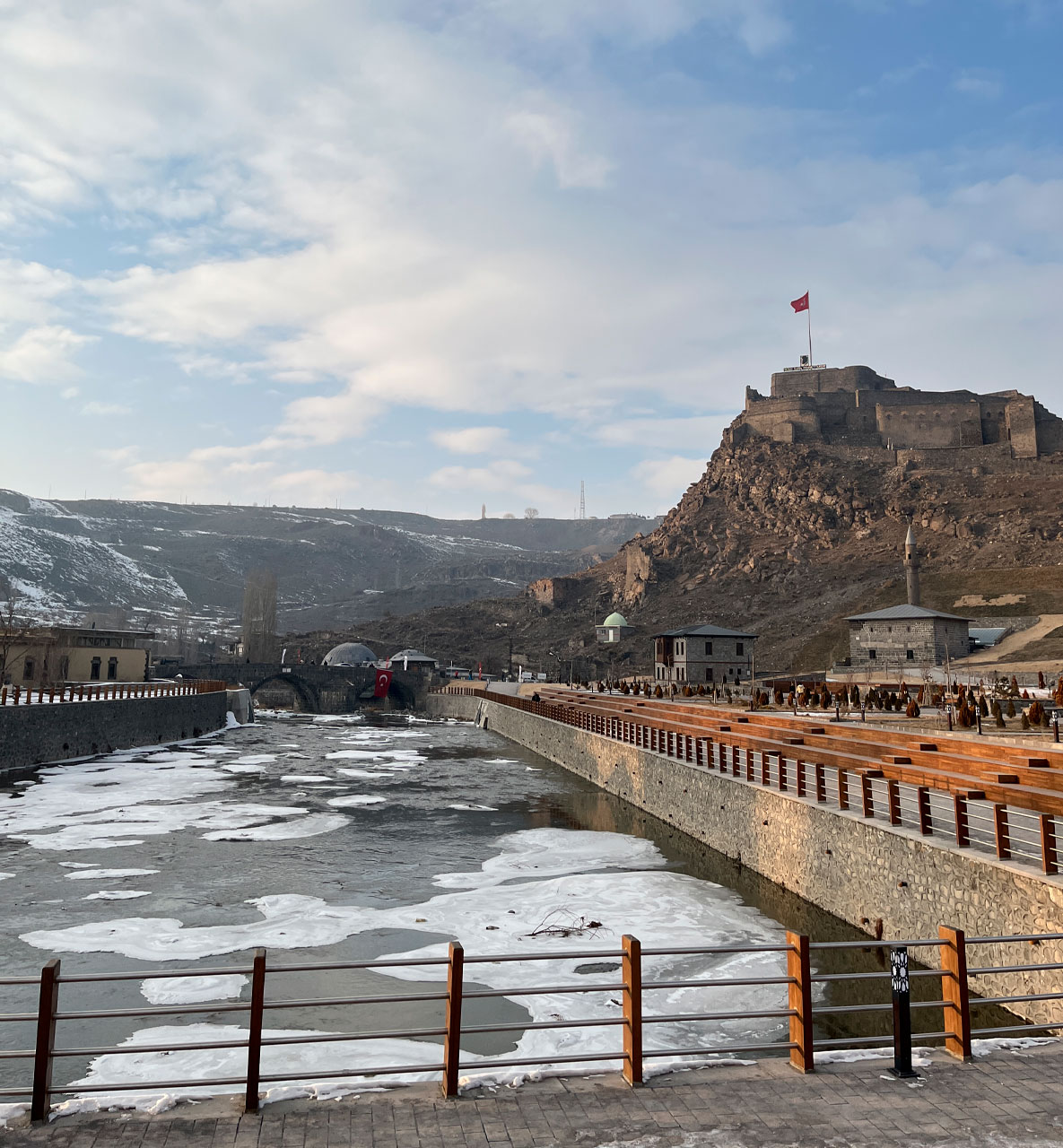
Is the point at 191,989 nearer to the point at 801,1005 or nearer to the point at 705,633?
the point at 801,1005

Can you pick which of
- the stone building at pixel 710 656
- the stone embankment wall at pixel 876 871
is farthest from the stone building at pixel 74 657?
the stone embankment wall at pixel 876 871

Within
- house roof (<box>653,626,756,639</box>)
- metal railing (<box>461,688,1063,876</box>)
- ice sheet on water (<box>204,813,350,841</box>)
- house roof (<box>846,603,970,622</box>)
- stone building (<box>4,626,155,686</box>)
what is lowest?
ice sheet on water (<box>204,813,350,841</box>)

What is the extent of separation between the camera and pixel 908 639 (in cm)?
6500

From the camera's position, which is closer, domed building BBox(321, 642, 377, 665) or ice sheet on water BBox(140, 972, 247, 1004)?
ice sheet on water BBox(140, 972, 247, 1004)

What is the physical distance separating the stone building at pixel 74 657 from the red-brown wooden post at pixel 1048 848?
5960 centimetres

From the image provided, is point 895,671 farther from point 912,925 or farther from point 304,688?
point 304,688

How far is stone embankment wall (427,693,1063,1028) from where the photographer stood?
1016 cm

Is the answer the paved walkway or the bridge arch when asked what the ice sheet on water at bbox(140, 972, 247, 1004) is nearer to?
the paved walkway

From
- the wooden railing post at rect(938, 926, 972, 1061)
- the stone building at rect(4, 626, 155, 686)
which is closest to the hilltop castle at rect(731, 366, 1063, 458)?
the stone building at rect(4, 626, 155, 686)

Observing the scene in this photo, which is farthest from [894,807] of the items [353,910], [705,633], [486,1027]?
[705,633]

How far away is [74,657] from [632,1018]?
67840 mm

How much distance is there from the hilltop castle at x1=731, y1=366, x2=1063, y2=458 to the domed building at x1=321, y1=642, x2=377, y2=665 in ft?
232

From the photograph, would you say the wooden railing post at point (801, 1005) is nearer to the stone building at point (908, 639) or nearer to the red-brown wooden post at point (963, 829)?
the red-brown wooden post at point (963, 829)

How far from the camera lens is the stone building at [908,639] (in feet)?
209
